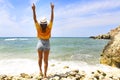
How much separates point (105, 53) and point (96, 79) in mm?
Answer: 3658

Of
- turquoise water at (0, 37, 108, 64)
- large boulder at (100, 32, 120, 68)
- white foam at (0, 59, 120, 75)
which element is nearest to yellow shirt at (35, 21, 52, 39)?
white foam at (0, 59, 120, 75)

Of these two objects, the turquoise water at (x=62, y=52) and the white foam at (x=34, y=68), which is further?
the turquoise water at (x=62, y=52)

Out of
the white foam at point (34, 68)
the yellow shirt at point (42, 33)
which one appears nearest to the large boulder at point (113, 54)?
the white foam at point (34, 68)

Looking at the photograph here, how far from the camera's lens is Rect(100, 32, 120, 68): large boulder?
1247 cm

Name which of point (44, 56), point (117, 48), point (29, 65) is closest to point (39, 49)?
point (44, 56)

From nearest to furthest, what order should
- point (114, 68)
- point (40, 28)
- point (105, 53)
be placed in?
point (40, 28) < point (114, 68) < point (105, 53)

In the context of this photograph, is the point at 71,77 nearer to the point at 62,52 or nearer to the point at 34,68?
the point at 34,68

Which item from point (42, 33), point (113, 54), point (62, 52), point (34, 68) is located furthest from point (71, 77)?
point (62, 52)

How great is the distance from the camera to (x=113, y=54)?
12609 millimetres

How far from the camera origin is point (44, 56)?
31.2ft

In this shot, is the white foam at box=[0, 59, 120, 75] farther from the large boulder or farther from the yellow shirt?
the yellow shirt

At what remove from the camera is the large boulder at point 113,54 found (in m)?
12.5

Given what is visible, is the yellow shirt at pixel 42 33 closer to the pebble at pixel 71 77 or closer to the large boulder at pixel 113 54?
the pebble at pixel 71 77

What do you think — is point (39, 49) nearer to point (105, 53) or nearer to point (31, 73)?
point (31, 73)
